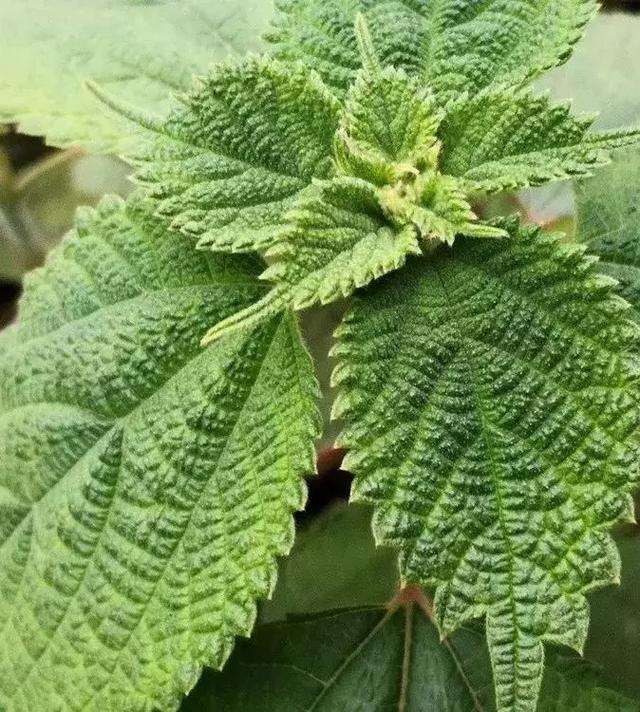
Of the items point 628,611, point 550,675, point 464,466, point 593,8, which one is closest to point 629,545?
point 628,611

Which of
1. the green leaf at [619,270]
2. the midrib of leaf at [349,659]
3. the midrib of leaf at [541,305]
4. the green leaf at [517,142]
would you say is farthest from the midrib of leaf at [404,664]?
the green leaf at [517,142]

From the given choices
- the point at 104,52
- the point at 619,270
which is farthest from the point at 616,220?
the point at 104,52

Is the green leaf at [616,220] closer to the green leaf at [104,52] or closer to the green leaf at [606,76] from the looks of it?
the green leaf at [606,76]

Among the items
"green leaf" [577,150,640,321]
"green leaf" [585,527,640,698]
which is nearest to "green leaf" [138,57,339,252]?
"green leaf" [577,150,640,321]

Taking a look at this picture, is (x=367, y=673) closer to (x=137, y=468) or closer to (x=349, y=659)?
(x=349, y=659)

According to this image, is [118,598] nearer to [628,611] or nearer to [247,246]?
[247,246]
